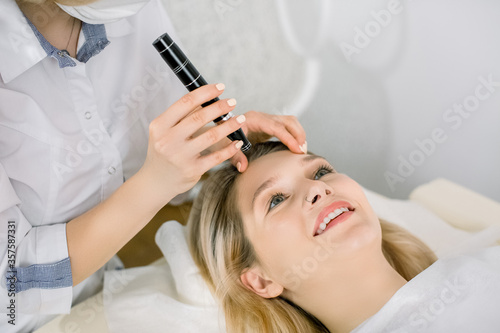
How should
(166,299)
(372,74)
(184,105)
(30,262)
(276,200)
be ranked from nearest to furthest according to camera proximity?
(184,105) < (30,262) < (276,200) < (166,299) < (372,74)

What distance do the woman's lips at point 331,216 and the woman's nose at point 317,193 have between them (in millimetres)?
24

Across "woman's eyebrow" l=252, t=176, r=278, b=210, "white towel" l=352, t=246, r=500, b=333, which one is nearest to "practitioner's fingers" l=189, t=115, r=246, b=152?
"woman's eyebrow" l=252, t=176, r=278, b=210

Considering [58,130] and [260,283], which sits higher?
[58,130]

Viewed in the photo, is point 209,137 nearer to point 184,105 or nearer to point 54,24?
point 184,105

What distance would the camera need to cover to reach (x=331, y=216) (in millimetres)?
934

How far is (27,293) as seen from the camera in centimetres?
88

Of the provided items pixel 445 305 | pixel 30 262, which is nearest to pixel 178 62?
pixel 30 262

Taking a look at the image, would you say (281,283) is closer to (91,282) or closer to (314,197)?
(314,197)

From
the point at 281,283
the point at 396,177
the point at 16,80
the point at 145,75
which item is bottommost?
the point at 396,177

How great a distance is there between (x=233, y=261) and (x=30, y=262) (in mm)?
403

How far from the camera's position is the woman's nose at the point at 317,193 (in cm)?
92

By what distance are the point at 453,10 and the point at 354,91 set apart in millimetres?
313

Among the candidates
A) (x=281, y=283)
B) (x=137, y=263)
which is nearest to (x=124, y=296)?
(x=137, y=263)

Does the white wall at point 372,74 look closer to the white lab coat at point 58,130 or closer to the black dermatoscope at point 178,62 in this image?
the white lab coat at point 58,130
